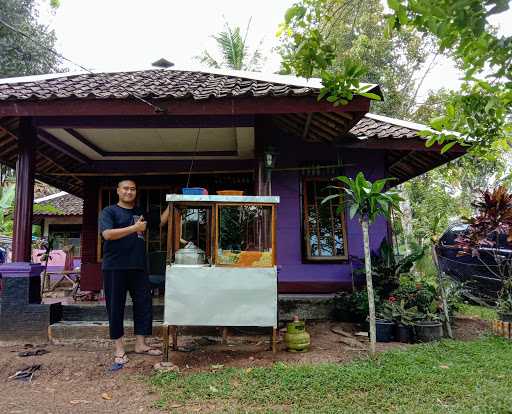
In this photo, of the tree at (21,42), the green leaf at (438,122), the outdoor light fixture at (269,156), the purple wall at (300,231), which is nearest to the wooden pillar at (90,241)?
the purple wall at (300,231)

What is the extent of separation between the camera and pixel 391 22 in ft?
7.28

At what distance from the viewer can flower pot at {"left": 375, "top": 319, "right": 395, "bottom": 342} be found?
4.98 metres

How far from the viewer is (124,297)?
431cm

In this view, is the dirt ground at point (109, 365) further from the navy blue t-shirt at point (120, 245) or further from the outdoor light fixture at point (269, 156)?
the outdoor light fixture at point (269, 156)

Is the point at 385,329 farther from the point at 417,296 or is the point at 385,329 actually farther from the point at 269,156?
the point at 269,156

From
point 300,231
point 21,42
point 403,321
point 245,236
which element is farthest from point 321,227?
point 21,42

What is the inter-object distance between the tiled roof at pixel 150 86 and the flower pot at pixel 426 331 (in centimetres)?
309

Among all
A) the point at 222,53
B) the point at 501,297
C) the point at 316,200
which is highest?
the point at 222,53

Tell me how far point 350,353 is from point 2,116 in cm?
492

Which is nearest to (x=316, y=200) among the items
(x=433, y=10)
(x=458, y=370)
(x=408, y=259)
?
(x=408, y=259)

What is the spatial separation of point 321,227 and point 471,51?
4.85 m

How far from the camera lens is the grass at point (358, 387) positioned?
3.11 m

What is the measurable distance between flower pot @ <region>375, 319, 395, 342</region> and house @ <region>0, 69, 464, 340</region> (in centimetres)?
152

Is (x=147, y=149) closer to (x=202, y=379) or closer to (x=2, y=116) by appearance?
(x=2, y=116)
